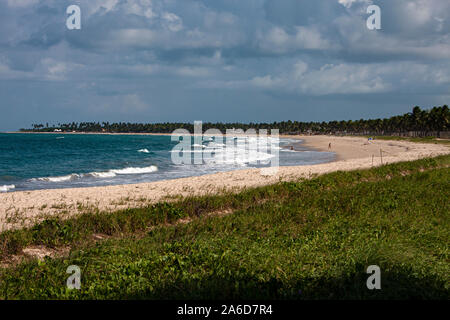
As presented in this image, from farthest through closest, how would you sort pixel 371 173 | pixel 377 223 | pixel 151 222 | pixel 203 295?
pixel 371 173 → pixel 151 222 → pixel 377 223 → pixel 203 295

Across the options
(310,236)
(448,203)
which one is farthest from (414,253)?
(448,203)

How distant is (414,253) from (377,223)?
176cm

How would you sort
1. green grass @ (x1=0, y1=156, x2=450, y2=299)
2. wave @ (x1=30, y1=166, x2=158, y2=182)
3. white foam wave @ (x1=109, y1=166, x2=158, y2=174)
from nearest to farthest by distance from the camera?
green grass @ (x1=0, y1=156, x2=450, y2=299)
wave @ (x1=30, y1=166, x2=158, y2=182)
white foam wave @ (x1=109, y1=166, x2=158, y2=174)

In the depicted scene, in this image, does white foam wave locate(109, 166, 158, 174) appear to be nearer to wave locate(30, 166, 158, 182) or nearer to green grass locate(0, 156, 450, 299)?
wave locate(30, 166, 158, 182)

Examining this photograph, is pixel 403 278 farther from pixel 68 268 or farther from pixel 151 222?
pixel 151 222

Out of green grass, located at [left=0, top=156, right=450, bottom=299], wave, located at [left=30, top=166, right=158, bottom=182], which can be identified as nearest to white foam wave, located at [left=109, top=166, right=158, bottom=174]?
wave, located at [left=30, top=166, right=158, bottom=182]

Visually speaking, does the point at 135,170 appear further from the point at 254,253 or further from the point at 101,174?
the point at 254,253

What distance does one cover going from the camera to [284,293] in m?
4.52

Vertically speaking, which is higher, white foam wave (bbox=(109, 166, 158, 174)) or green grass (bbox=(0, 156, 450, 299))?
green grass (bbox=(0, 156, 450, 299))

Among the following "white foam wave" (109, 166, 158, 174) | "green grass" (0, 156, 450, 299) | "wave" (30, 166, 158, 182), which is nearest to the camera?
"green grass" (0, 156, 450, 299)

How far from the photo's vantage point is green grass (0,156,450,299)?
15.4ft

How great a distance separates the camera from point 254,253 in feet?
19.4

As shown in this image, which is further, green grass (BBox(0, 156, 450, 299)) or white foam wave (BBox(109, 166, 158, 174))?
white foam wave (BBox(109, 166, 158, 174))

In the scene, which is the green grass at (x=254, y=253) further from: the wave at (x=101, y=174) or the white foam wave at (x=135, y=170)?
the white foam wave at (x=135, y=170)
